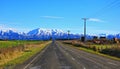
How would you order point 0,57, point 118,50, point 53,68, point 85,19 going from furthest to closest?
point 85,19
point 118,50
point 0,57
point 53,68

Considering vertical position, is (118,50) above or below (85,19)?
below

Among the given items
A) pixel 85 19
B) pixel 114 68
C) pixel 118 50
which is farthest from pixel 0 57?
pixel 85 19

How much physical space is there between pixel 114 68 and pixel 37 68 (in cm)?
562

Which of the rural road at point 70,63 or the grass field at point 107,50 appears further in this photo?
the grass field at point 107,50

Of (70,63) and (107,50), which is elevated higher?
(107,50)

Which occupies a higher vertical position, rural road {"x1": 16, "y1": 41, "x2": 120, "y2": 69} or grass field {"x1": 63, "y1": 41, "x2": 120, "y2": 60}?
grass field {"x1": 63, "y1": 41, "x2": 120, "y2": 60}

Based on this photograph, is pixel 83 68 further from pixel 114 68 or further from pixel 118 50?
pixel 118 50

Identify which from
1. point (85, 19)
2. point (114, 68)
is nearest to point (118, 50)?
point (114, 68)

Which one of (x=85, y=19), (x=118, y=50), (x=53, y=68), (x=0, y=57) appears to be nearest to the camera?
(x=53, y=68)

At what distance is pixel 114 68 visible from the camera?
74.6 feet

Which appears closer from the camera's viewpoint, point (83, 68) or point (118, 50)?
point (83, 68)

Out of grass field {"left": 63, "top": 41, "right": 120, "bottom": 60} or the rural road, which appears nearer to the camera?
the rural road

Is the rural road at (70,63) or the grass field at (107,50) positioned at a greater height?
the grass field at (107,50)

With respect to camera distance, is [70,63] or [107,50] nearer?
[70,63]
